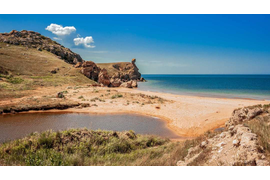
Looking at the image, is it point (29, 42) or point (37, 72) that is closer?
point (37, 72)

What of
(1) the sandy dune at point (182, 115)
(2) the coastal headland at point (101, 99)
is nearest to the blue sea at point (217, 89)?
(2) the coastal headland at point (101, 99)

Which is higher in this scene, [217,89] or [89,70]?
[89,70]

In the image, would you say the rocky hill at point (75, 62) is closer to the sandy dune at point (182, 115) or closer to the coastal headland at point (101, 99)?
the coastal headland at point (101, 99)

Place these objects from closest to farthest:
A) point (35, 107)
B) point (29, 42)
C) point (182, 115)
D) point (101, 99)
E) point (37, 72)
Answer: point (35, 107)
point (182, 115)
point (101, 99)
point (37, 72)
point (29, 42)

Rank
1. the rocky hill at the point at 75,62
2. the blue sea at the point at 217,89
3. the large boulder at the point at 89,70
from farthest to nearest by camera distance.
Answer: the large boulder at the point at 89,70, the rocky hill at the point at 75,62, the blue sea at the point at 217,89

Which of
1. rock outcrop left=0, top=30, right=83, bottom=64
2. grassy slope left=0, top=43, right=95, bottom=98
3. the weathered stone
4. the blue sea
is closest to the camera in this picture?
grassy slope left=0, top=43, right=95, bottom=98

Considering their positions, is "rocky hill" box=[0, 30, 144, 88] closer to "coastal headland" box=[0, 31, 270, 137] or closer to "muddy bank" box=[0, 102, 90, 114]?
"coastal headland" box=[0, 31, 270, 137]

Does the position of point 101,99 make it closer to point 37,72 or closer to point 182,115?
point 182,115

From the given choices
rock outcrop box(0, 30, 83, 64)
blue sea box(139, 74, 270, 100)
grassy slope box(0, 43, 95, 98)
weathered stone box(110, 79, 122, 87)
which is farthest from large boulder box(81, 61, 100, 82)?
rock outcrop box(0, 30, 83, 64)

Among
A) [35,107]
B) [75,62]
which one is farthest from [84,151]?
[75,62]
